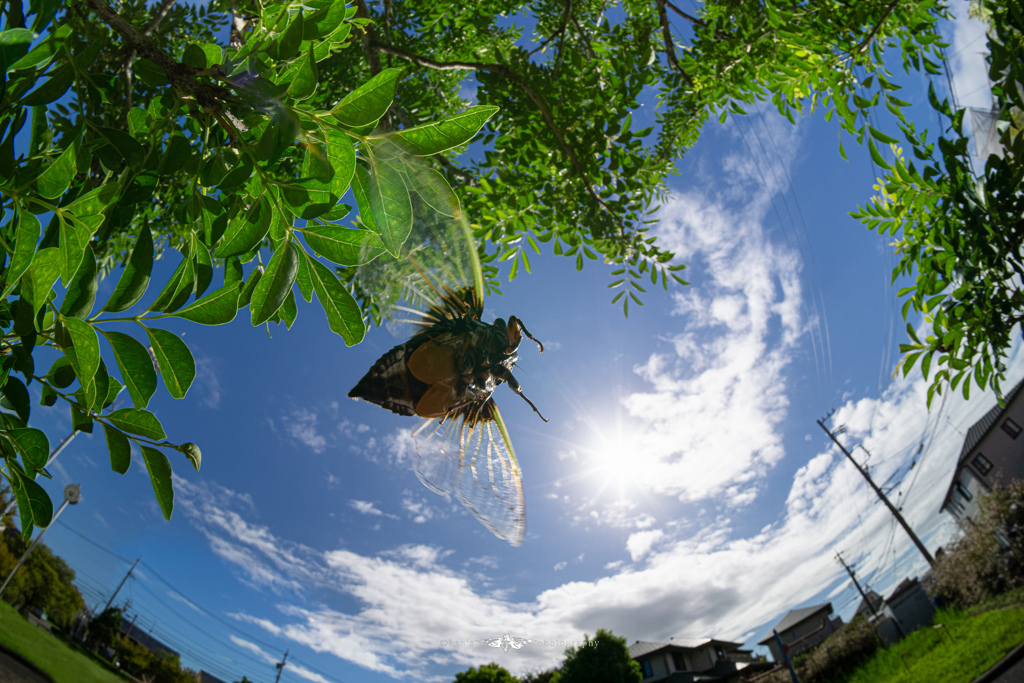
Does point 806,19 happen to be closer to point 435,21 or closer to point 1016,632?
point 435,21

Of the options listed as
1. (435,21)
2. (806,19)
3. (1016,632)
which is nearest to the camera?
(806,19)

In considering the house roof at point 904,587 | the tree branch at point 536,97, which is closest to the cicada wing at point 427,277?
the tree branch at point 536,97

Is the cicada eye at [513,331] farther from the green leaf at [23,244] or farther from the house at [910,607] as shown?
the house at [910,607]

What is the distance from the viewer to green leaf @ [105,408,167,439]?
0.76 feet

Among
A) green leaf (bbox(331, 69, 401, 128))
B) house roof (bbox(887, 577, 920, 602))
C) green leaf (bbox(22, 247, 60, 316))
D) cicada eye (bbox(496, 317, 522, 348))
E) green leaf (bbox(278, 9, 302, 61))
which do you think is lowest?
green leaf (bbox(22, 247, 60, 316))

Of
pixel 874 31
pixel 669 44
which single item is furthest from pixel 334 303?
pixel 669 44

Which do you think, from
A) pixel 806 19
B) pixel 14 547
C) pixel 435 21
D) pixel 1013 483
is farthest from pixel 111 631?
pixel 1013 483

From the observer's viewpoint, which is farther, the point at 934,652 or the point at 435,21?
the point at 934,652

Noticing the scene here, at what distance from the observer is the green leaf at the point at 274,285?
0.21 m

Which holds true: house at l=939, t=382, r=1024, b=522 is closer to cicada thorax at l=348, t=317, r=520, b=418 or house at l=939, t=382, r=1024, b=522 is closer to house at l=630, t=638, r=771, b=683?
house at l=630, t=638, r=771, b=683

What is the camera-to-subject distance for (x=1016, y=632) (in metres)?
2.81

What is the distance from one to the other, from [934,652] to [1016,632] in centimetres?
143

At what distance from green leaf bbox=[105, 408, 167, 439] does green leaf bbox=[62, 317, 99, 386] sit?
3 cm

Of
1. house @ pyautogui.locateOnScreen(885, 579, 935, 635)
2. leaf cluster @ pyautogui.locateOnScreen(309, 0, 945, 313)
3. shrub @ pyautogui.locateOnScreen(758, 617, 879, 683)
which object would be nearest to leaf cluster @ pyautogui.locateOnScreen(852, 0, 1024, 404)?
leaf cluster @ pyautogui.locateOnScreen(309, 0, 945, 313)
